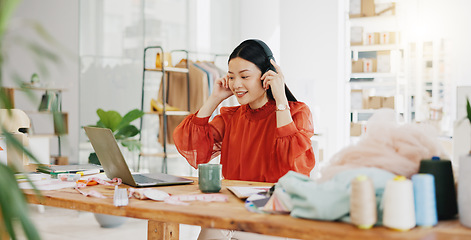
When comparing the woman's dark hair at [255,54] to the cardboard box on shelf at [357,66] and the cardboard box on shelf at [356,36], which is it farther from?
the cardboard box on shelf at [356,36]

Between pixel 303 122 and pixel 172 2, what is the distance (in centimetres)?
428

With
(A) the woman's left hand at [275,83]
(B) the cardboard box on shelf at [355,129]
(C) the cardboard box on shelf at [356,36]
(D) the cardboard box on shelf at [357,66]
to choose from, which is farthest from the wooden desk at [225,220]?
(C) the cardboard box on shelf at [356,36]

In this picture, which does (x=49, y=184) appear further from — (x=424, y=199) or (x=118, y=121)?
(x=118, y=121)

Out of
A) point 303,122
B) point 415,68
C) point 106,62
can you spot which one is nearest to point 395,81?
point 415,68

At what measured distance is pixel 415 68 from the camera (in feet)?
22.0

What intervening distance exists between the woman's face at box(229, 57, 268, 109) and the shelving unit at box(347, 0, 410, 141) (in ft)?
15.3

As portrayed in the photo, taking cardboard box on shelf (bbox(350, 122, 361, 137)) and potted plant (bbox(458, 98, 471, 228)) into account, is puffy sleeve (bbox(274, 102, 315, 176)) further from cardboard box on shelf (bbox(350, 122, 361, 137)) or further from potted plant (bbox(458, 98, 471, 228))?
cardboard box on shelf (bbox(350, 122, 361, 137))

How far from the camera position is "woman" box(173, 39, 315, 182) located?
6.44 ft

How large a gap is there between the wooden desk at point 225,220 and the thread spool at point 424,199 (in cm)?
2

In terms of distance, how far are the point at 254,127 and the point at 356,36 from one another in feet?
Answer: 16.4

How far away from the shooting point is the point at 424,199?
990 millimetres

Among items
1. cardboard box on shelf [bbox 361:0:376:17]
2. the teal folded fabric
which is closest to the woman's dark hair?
the teal folded fabric

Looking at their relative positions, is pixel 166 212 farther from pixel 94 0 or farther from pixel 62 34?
pixel 62 34

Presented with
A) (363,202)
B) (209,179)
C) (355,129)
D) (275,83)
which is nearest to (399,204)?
(363,202)
